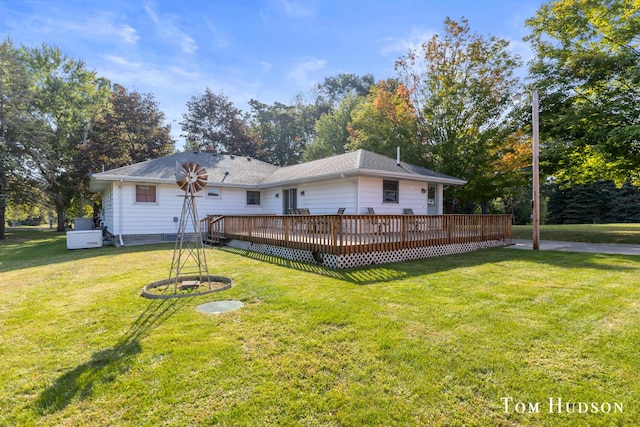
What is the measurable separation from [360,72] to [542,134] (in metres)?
28.6

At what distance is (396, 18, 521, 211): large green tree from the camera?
1512 cm

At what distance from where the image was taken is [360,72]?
38312 mm

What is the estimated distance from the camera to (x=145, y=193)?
40.5 feet

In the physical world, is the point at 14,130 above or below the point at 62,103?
below

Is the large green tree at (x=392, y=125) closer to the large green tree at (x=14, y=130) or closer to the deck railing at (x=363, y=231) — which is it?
the deck railing at (x=363, y=231)

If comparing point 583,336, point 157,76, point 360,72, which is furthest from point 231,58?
point 360,72

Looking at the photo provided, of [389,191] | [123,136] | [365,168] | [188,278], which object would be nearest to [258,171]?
[389,191]

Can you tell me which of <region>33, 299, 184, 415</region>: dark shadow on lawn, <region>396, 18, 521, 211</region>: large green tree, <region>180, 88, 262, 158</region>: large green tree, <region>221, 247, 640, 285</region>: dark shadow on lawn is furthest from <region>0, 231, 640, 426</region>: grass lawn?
<region>180, 88, 262, 158</region>: large green tree

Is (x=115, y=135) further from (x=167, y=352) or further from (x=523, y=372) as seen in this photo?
(x=523, y=372)

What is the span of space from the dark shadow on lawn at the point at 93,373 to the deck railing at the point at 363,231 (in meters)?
3.99

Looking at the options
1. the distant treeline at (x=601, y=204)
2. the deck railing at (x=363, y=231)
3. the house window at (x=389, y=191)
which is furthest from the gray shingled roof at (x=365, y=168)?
the distant treeline at (x=601, y=204)

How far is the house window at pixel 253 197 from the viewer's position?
49.3 feet

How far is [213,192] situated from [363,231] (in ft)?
29.7

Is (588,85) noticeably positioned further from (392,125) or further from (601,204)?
(601,204)
